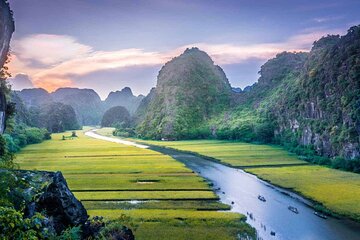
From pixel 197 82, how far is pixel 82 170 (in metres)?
135

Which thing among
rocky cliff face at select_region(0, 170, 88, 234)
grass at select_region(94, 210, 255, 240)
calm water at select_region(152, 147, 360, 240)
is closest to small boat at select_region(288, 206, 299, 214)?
calm water at select_region(152, 147, 360, 240)

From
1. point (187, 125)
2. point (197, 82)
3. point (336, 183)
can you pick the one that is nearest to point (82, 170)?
point (336, 183)

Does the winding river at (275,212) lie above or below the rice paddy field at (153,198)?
below

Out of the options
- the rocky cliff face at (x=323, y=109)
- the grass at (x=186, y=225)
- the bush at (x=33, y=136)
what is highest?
the rocky cliff face at (x=323, y=109)

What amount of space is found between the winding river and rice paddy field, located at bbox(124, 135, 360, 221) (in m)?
2.03

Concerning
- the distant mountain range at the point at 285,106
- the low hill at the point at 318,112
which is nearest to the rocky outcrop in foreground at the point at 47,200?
the distant mountain range at the point at 285,106

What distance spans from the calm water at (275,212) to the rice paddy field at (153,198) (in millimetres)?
2046

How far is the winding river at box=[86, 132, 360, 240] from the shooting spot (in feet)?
103

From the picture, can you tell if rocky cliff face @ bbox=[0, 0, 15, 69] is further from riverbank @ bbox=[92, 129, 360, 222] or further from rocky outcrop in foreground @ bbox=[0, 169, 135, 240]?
riverbank @ bbox=[92, 129, 360, 222]

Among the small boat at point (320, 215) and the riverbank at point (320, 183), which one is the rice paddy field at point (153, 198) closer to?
the small boat at point (320, 215)

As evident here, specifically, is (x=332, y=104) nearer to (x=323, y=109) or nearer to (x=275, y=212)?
(x=323, y=109)

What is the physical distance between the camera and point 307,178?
182ft

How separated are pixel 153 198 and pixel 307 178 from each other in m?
26.6

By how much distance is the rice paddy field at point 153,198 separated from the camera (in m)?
31.7
